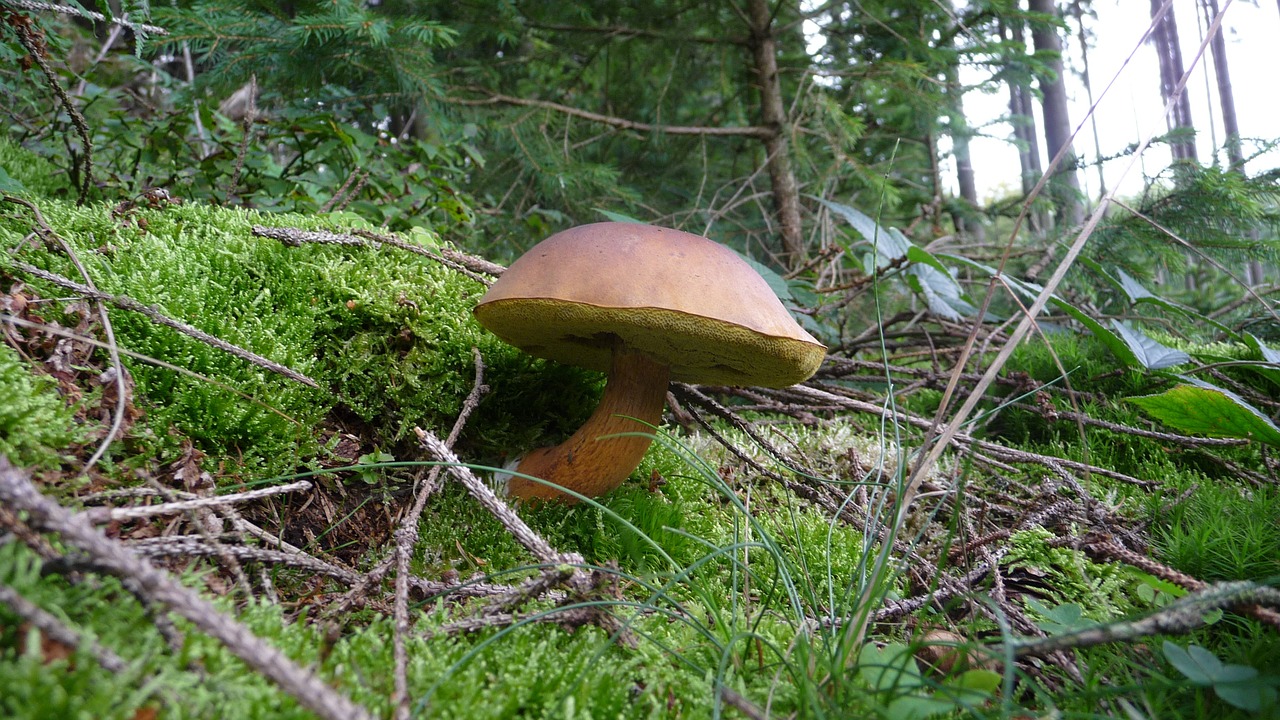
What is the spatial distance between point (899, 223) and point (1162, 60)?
12.5 m

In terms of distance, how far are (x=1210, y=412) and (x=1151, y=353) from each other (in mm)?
339

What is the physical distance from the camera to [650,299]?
3.58 feet

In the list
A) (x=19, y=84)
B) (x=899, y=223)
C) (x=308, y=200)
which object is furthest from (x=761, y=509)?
(x=899, y=223)

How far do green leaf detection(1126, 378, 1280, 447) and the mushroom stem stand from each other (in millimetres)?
1054

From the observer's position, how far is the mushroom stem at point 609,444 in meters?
1.40

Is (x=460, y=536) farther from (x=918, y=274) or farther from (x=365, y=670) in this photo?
(x=918, y=274)

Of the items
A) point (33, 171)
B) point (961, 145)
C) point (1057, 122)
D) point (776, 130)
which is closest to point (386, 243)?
point (33, 171)

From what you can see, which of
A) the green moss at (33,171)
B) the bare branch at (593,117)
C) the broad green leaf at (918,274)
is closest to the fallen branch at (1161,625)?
the broad green leaf at (918,274)

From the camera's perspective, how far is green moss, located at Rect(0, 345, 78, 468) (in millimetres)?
846

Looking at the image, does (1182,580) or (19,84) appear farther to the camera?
(19,84)

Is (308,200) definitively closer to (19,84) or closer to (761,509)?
(19,84)

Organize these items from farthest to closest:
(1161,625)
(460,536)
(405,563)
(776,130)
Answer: (776,130), (460,536), (405,563), (1161,625)

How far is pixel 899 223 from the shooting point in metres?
5.77

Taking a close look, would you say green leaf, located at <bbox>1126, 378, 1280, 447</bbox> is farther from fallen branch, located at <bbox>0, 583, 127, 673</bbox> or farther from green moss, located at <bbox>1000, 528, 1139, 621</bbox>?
fallen branch, located at <bbox>0, 583, 127, 673</bbox>
